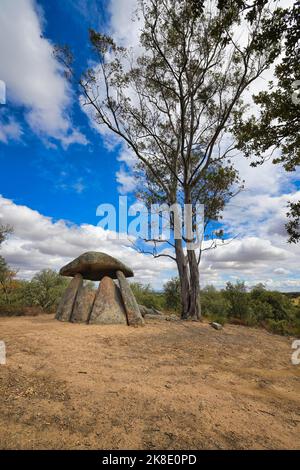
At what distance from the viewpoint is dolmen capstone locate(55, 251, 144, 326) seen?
9492mm

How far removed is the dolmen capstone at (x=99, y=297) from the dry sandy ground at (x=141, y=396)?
102 inches

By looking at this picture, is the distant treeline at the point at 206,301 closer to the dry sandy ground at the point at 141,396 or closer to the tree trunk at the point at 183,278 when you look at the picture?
the tree trunk at the point at 183,278

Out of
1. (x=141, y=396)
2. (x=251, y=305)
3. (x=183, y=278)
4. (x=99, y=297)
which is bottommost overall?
(x=141, y=396)

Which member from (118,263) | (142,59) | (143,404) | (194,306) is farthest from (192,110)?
(143,404)

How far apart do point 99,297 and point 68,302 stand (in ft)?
4.34

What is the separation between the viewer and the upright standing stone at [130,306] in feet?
31.1

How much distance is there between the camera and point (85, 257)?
35.2 ft

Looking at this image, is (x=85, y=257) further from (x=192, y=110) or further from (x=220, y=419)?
(x=192, y=110)

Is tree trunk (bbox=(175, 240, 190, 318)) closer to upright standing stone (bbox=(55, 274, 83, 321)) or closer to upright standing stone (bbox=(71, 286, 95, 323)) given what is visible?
upright standing stone (bbox=(71, 286, 95, 323))

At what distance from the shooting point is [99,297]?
9.95m

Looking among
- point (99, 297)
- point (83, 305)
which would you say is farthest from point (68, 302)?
point (99, 297)

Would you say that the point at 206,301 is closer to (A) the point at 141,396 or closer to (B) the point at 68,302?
(B) the point at 68,302

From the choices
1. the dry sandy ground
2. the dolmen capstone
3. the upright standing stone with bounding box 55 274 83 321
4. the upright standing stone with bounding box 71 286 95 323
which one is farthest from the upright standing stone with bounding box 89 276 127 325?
the dry sandy ground

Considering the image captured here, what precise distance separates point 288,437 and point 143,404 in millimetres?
1661
